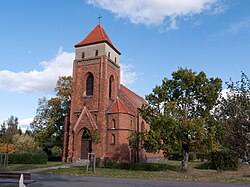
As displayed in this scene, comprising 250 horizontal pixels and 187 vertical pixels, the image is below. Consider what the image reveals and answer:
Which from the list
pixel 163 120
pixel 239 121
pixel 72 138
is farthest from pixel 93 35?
pixel 239 121

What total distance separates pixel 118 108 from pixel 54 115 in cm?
1042

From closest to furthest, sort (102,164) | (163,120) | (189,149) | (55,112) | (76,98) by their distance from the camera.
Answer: (163,120)
(189,149)
(102,164)
(76,98)
(55,112)

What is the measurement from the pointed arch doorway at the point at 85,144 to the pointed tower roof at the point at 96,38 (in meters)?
11.8

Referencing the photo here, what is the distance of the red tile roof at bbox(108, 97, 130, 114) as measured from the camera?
31478 mm

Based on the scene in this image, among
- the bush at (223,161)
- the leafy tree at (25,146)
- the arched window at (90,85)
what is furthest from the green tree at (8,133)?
the bush at (223,161)

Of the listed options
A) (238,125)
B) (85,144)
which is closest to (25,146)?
(85,144)

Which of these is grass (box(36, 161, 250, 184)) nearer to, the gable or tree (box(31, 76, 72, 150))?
the gable

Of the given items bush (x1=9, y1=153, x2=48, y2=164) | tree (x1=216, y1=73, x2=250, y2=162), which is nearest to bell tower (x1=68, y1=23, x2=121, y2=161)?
bush (x1=9, y1=153, x2=48, y2=164)

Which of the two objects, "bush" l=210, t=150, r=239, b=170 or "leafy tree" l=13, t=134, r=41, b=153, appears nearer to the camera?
"bush" l=210, t=150, r=239, b=170

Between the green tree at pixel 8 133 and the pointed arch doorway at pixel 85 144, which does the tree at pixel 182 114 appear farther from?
the green tree at pixel 8 133

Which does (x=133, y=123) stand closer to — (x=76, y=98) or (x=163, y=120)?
(x=76, y=98)

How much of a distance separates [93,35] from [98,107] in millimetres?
11008

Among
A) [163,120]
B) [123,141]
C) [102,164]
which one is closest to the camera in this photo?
[163,120]

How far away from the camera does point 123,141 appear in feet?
102
